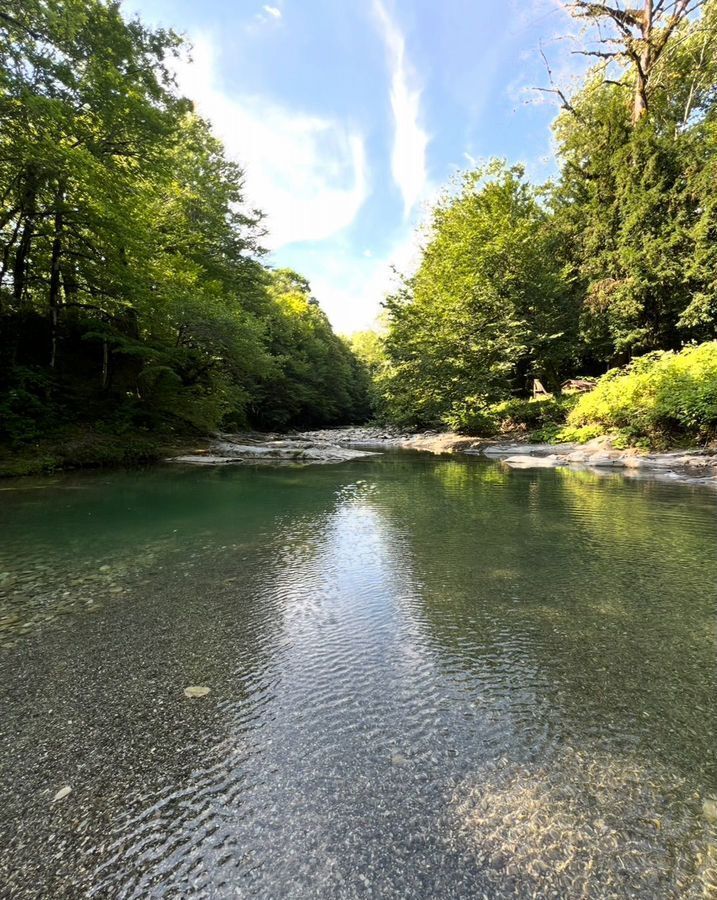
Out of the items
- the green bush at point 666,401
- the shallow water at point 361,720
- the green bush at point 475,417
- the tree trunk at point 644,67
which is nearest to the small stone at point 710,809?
the shallow water at point 361,720

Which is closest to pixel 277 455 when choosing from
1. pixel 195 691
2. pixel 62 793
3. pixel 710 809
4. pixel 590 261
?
pixel 195 691

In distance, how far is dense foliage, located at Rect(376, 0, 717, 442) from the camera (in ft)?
56.4

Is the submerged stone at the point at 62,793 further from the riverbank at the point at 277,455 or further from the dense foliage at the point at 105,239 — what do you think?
the dense foliage at the point at 105,239

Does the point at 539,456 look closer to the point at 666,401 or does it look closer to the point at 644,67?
the point at 666,401

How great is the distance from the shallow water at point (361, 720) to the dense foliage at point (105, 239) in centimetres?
918

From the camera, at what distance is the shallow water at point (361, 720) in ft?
4.17

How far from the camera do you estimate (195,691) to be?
2.15 meters

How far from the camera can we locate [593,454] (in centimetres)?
1179

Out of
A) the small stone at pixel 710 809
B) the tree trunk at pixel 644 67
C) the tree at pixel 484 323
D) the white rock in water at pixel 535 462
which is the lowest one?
the small stone at pixel 710 809

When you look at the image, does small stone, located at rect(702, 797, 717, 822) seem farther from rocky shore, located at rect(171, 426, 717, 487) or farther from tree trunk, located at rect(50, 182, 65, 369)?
tree trunk, located at rect(50, 182, 65, 369)

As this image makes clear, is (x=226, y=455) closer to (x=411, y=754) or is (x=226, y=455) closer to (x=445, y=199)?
(x=411, y=754)

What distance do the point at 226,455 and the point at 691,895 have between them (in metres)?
13.4

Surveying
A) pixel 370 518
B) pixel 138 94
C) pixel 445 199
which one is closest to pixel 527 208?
pixel 445 199

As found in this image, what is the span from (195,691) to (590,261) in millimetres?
22988
